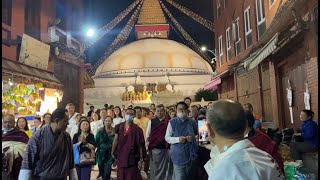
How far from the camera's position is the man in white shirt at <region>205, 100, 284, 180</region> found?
151 cm

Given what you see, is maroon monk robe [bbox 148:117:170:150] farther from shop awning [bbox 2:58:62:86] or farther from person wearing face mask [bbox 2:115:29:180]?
shop awning [bbox 2:58:62:86]

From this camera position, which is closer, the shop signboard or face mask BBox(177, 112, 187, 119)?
face mask BBox(177, 112, 187, 119)

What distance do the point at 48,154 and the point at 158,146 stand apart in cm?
342

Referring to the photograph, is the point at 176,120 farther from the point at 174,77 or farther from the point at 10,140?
the point at 174,77

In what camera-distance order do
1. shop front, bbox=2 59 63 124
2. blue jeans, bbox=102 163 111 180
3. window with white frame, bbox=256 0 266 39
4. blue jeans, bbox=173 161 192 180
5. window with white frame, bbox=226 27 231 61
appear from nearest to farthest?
blue jeans, bbox=173 161 192 180
blue jeans, bbox=102 163 111 180
shop front, bbox=2 59 63 124
window with white frame, bbox=256 0 266 39
window with white frame, bbox=226 27 231 61

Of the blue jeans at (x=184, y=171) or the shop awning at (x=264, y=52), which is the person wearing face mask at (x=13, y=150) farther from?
the shop awning at (x=264, y=52)

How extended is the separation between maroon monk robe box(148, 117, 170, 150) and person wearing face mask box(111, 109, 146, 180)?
0.40m

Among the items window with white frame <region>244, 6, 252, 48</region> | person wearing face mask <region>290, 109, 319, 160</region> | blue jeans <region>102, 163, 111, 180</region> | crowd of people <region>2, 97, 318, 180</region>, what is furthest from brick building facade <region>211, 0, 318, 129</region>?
blue jeans <region>102, 163, 111, 180</region>

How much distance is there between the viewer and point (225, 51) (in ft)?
58.9

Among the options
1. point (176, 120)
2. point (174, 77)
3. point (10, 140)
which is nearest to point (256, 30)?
point (176, 120)

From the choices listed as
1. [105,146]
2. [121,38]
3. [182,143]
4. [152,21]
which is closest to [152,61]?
[121,38]

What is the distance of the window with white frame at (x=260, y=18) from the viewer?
462 inches

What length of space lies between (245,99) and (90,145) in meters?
9.67

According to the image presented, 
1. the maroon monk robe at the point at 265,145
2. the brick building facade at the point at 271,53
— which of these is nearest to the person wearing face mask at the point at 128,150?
the maroon monk robe at the point at 265,145
